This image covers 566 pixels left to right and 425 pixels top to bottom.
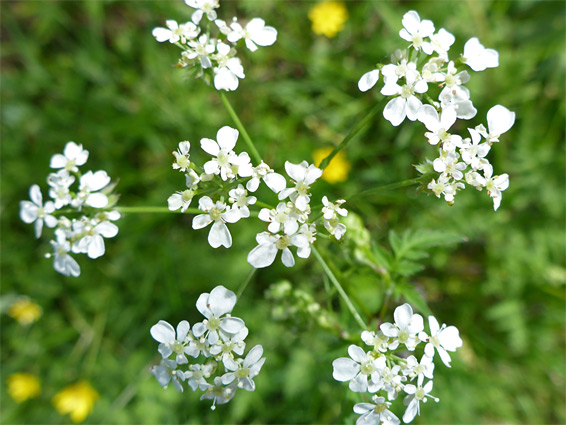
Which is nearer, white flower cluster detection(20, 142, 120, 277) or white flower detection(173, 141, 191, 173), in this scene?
white flower detection(173, 141, 191, 173)

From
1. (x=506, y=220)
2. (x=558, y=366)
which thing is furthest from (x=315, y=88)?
(x=558, y=366)

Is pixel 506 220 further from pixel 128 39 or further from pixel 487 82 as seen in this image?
pixel 128 39

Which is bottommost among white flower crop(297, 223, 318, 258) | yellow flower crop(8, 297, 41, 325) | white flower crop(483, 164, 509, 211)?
yellow flower crop(8, 297, 41, 325)

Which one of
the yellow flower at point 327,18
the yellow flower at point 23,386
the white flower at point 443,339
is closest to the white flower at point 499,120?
the white flower at point 443,339

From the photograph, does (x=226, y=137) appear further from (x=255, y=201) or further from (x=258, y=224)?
(x=258, y=224)

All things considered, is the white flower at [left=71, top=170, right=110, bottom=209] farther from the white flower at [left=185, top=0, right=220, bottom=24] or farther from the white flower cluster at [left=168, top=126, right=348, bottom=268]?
the white flower at [left=185, top=0, right=220, bottom=24]

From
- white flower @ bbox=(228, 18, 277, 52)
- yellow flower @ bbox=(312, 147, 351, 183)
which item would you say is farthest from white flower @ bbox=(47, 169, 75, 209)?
yellow flower @ bbox=(312, 147, 351, 183)
